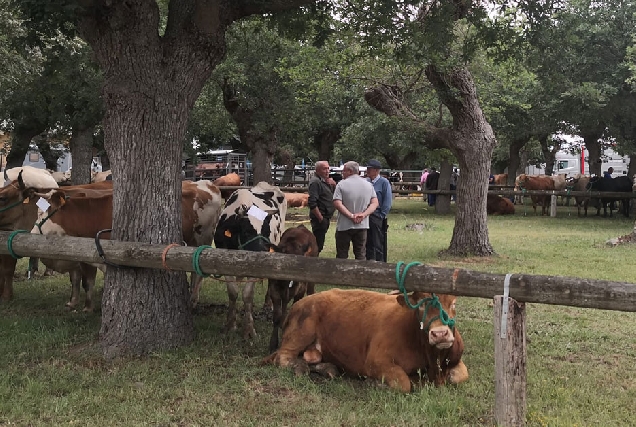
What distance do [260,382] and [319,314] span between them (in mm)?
791

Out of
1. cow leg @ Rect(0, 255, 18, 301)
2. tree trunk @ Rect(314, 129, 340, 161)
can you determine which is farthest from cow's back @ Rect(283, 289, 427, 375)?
tree trunk @ Rect(314, 129, 340, 161)

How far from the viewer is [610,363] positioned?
5824 mm

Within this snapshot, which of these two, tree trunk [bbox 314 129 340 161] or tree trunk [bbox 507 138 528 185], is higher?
tree trunk [bbox 314 129 340 161]

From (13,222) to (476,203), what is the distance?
27.2ft

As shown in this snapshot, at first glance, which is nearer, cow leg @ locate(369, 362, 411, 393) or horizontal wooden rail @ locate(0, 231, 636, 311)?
horizontal wooden rail @ locate(0, 231, 636, 311)

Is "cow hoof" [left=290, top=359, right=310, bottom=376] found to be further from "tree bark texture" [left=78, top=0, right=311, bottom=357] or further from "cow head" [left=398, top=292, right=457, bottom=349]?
"tree bark texture" [left=78, top=0, right=311, bottom=357]

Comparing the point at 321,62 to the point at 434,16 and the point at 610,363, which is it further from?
the point at 610,363

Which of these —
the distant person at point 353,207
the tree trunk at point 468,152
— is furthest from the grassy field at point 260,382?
the tree trunk at point 468,152

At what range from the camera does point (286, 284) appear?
247 inches

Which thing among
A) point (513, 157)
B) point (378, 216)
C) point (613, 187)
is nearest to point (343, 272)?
point (378, 216)

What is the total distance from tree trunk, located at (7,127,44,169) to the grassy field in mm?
18170

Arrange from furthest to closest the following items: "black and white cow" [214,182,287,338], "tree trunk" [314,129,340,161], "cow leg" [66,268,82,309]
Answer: "tree trunk" [314,129,340,161], "cow leg" [66,268,82,309], "black and white cow" [214,182,287,338]

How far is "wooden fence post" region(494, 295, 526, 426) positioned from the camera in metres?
4.13

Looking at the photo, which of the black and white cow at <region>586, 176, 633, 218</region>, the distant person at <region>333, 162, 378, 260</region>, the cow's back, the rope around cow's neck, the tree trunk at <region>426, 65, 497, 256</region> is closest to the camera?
the rope around cow's neck
